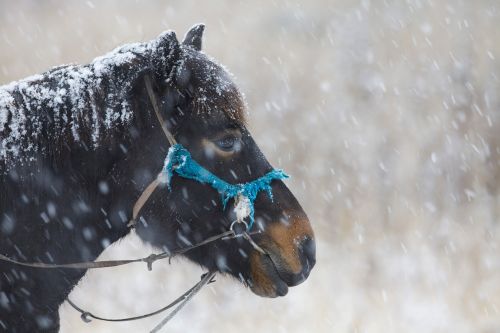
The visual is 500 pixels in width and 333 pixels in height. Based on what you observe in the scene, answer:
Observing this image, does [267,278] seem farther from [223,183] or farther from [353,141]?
[353,141]

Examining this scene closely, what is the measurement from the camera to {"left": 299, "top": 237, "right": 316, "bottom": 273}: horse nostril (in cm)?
242

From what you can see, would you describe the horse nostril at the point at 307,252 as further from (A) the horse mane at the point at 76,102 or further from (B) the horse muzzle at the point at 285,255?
(A) the horse mane at the point at 76,102

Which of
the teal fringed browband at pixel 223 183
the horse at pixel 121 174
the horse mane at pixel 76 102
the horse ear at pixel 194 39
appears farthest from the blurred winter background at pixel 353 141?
the horse mane at pixel 76 102

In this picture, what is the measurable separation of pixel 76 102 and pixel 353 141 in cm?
638

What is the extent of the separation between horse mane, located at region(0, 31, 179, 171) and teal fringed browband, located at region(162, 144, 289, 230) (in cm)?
29

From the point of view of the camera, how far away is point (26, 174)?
6.99 feet

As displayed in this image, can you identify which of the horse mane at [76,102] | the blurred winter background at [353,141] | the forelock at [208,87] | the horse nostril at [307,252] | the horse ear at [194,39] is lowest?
the blurred winter background at [353,141]

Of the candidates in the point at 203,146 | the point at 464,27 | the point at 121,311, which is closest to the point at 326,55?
the point at 464,27

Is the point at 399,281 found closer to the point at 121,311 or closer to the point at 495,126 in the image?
the point at 495,126

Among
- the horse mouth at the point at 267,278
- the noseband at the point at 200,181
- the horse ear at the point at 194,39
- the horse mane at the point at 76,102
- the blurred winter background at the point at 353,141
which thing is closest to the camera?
the horse mane at the point at 76,102

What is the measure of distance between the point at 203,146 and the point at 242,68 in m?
A: 6.38

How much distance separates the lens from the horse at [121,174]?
7.09ft

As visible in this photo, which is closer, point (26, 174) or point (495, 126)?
point (26, 174)

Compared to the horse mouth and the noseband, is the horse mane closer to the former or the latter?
the noseband
